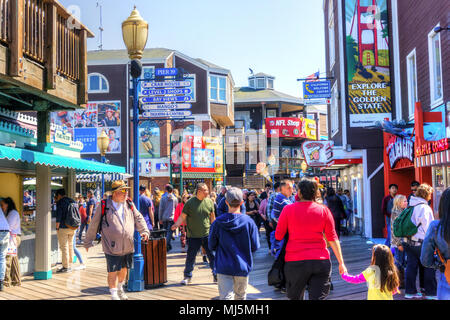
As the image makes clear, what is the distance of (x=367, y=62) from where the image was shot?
17031 mm

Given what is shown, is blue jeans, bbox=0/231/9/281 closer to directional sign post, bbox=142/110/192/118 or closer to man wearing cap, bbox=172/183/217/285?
man wearing cap, bbox=172/183/217/285

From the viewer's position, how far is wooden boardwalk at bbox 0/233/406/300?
8.11 m

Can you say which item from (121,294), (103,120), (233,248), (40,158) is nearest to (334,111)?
(40,158)

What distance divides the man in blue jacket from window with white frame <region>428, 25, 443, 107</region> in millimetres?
8311

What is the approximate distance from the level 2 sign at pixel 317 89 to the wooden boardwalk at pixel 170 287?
905cm

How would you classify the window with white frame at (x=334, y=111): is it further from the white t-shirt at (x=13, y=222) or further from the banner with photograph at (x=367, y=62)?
the white t-shirt at (x=13, y=222)

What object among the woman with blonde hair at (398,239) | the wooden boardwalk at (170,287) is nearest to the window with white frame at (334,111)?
the wooden boardwalk at (170,287)

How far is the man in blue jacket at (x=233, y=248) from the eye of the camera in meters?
5.60

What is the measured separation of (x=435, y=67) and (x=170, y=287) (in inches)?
336

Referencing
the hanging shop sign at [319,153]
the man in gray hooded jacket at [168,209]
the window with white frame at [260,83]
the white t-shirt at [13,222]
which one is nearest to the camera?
the white t-shirt at [13,222]

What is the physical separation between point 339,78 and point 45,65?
12.0 meters

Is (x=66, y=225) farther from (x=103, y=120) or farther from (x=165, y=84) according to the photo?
(x=103, y=120)


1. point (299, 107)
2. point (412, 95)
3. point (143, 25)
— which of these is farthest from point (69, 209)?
point (299, 107)

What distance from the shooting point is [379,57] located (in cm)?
1673
